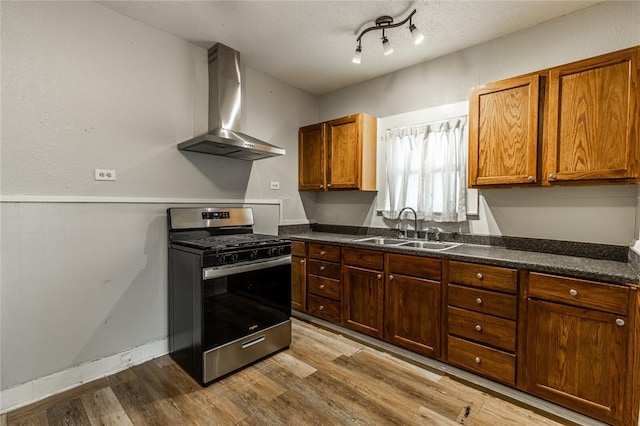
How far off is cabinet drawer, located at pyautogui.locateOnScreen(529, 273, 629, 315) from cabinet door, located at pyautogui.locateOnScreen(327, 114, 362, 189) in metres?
1.82

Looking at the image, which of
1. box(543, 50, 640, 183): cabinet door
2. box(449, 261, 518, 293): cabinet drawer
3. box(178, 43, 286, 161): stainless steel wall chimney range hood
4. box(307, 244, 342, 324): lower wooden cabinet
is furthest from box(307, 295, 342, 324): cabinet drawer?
box(543, 50, 640, 183): cabinet door

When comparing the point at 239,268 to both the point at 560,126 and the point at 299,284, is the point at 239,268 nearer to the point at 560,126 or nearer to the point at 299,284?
the point at 299,284

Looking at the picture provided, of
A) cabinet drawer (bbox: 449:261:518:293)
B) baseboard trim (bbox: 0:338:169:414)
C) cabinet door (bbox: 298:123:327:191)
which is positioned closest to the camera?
baseboard trim (bbox: 0:338:169:414)

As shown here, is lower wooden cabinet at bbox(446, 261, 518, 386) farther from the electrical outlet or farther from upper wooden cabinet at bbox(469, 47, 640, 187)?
the electrical outlet

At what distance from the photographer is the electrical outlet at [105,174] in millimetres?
2178

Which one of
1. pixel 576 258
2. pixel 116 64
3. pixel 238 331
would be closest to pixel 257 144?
pixel 116 64

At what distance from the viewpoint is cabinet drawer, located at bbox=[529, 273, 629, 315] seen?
1.59m

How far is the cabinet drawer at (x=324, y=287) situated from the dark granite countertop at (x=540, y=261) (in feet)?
1.84

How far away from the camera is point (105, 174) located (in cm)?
221

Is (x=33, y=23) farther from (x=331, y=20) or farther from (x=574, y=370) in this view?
(x=574, y=370)

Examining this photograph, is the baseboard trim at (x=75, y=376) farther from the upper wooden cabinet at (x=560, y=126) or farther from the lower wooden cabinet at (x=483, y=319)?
the upper wooden cabinet at (x=560, y=126)

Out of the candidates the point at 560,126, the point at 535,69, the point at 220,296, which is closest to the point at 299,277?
the point at 220,296

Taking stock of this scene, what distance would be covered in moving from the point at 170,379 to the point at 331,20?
117 inches

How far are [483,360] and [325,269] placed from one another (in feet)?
4.91
